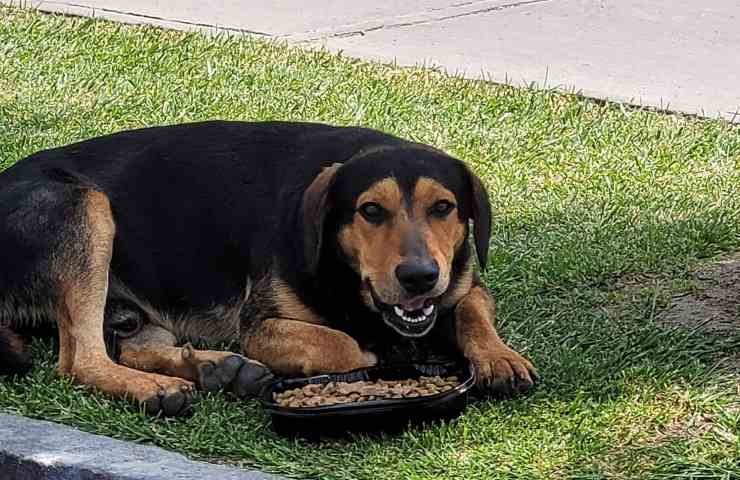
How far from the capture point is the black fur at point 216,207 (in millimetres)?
5324

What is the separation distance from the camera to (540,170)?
7.76 meters

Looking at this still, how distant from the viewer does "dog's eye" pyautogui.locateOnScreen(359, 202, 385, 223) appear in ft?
16.8

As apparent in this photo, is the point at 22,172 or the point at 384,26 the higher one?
the point at 22,172

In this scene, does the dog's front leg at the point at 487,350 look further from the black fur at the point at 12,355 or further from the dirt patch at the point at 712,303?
the black fur at the point at 12,355

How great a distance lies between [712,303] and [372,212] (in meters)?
1.62

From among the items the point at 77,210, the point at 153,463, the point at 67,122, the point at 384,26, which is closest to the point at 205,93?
the point at 67,122

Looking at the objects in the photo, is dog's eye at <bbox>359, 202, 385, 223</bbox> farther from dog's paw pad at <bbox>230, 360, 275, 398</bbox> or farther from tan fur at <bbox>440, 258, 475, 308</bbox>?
dog's paw pad at <bbox>230, 360, 275, 398</bbox>

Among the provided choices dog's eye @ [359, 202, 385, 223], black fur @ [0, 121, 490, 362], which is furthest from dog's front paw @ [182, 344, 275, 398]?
dog's eye @ [359, 202, 385, 223]

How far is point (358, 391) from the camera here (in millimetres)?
5051

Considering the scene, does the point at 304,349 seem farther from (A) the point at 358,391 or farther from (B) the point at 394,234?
(B) the point at 394,234

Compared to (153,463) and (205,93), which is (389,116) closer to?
(205,93)

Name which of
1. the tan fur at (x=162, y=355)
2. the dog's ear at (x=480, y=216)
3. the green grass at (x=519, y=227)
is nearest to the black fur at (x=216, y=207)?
the dog's ear at (x=480, y=216)

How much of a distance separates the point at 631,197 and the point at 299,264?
2467 millimetres

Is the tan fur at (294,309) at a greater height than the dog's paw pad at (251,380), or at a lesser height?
greater
